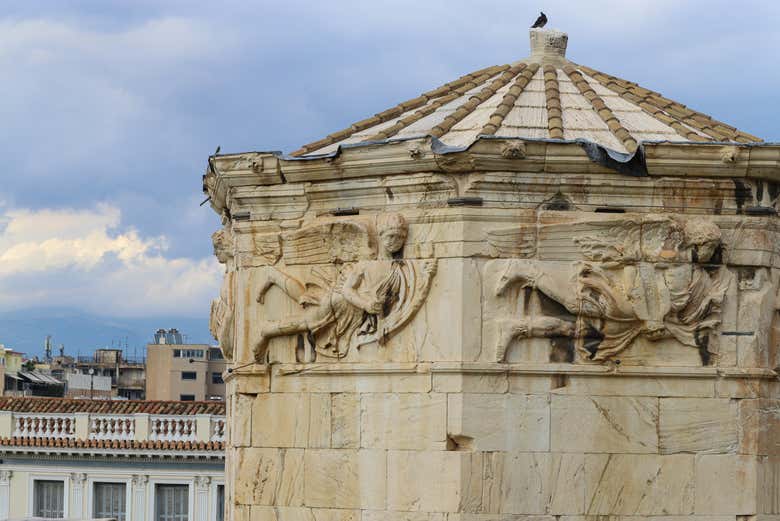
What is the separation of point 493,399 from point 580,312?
93cm

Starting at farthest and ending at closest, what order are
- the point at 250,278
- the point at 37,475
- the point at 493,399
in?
1. the point at 37,475
2. the point at 250,278
3. the point at 493,399

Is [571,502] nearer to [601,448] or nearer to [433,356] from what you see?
[601,448]

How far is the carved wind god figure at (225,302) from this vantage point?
14727 mm

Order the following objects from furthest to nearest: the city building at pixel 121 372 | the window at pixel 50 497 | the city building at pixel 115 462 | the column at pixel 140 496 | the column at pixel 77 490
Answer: the city building at pixel 121 372
the window at pixel 50 497
the column at pixel 77 490
the column at pixel 140 496
the city building at pixel 115 462

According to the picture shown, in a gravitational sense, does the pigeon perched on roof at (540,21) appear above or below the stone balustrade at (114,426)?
Answer: above

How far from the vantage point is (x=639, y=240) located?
13094 mm

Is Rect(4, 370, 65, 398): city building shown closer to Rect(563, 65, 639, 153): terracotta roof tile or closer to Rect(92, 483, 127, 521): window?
Rect(92, 483, 127, 521): window

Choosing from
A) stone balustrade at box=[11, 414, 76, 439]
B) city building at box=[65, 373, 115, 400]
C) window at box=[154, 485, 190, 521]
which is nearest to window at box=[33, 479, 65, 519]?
stone balustrade at box=[11, 414, 76, 439]

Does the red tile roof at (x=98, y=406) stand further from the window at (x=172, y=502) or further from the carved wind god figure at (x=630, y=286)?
the carved wind god figure at (x=630, y=286)

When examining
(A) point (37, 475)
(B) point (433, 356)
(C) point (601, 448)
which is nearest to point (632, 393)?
(C) point (601, 448)

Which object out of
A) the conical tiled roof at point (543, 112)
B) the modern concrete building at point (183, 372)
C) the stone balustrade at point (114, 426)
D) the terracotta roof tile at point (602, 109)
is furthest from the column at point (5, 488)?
the modern concrete building at point (183, 372)

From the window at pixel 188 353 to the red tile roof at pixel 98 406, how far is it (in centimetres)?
3603

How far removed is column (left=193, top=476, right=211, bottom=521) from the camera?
142ft

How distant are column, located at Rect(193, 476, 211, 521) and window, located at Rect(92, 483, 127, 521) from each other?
2058mm
